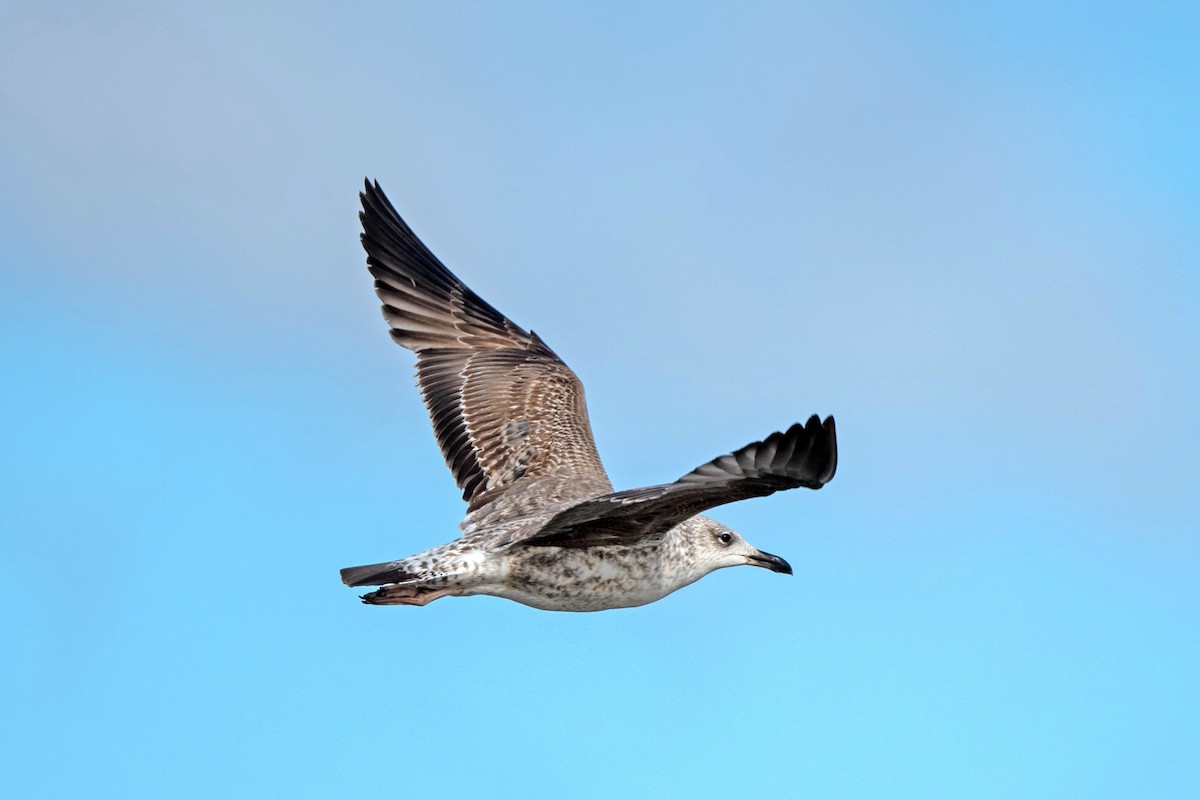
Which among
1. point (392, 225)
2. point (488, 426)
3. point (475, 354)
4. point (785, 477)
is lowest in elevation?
point (785, 477)

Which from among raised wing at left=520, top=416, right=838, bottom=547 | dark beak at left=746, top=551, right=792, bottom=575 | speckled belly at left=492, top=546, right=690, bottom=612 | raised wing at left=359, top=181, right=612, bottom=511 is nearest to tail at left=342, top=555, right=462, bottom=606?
speckled belly at left=492, top=546, right=690, bottom=612

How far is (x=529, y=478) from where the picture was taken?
56.5 feet

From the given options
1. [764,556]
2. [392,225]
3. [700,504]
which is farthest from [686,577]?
[392,225]

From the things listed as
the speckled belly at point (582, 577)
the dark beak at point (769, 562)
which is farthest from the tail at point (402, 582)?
the dark beak at point (769, 562)

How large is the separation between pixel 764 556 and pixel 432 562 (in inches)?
140

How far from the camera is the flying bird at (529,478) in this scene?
12.6 meters

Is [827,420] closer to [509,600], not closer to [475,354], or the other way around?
[509,600]

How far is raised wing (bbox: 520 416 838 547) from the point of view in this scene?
1170 cm

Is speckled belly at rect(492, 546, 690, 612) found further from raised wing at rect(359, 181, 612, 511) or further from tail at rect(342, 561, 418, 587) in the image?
raised wing at rect(359, 181, 612, 511)

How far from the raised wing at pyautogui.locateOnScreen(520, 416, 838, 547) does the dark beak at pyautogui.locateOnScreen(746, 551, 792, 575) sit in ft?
6.72

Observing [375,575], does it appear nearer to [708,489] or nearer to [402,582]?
[402,582]

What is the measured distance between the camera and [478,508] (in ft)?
55.9

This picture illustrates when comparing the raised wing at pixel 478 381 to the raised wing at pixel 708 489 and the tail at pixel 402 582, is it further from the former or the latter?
the tail at pixel 402 582

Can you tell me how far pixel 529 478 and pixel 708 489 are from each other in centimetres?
499
